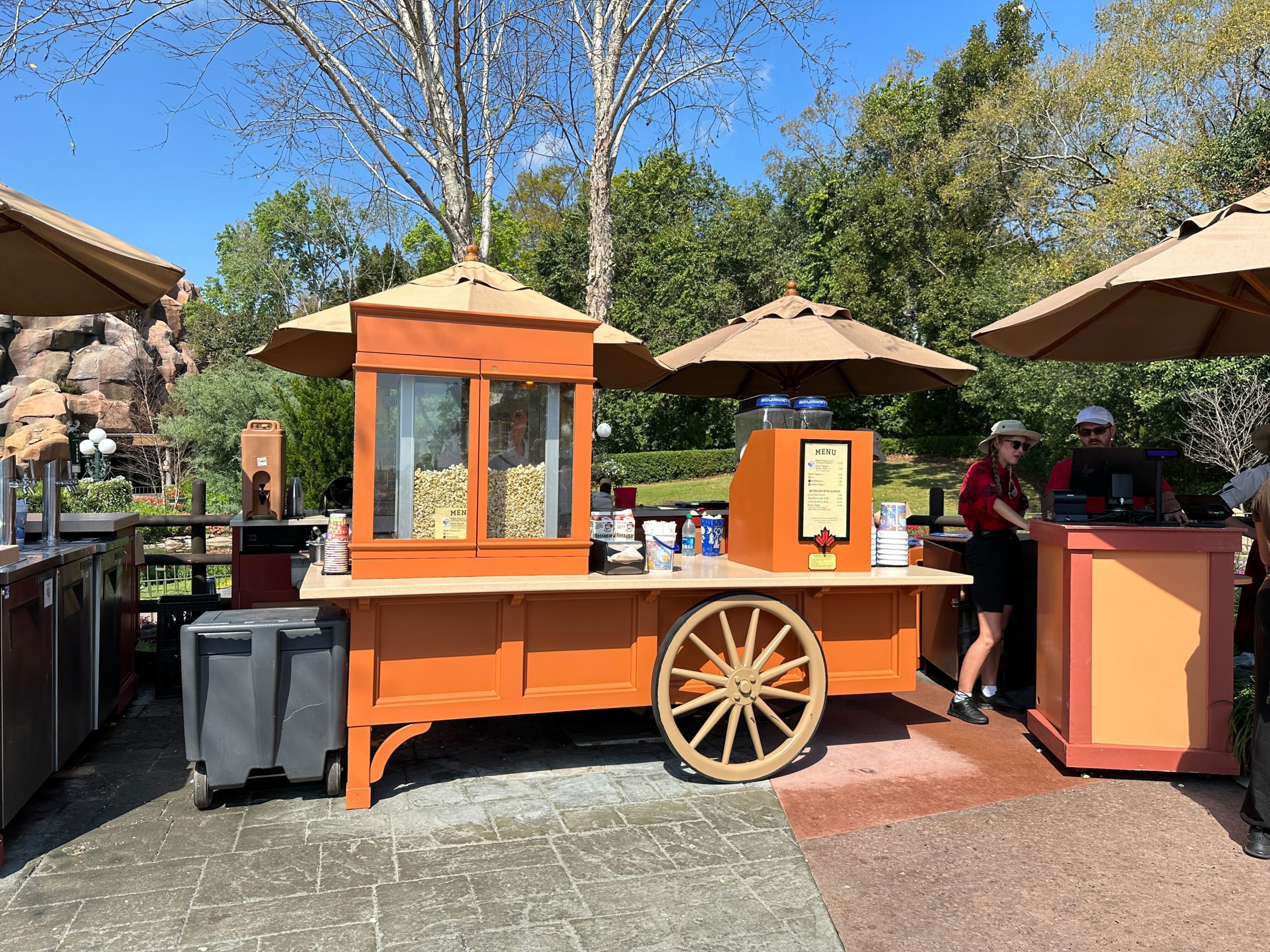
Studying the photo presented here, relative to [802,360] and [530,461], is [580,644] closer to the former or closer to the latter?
[530,461]

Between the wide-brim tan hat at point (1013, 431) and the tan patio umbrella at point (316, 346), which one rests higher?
the tan patio umbrella at point (316, 346)

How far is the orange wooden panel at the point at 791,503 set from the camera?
4.25m

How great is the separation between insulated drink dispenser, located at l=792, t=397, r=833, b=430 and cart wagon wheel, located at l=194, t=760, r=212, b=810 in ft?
10.9

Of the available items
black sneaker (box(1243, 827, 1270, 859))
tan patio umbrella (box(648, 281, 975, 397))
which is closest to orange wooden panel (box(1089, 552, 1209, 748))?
black sneaker (box(1243, 827, 1270, 859))

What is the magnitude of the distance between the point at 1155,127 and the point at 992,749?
16029 millimetres

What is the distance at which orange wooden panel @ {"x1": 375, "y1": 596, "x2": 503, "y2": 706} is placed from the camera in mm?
3779

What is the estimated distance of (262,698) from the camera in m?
3.70

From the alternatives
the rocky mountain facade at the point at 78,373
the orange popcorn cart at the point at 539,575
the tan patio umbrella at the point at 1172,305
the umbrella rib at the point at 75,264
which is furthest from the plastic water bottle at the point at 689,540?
the rocky mountain facade at the point at 78,373

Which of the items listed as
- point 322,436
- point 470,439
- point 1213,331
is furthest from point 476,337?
point 322,436

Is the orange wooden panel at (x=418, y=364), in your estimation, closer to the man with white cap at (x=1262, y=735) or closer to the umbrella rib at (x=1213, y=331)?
the man with white cap at (x=1262, y=735)

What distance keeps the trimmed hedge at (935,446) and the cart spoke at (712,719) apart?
72.8 ft

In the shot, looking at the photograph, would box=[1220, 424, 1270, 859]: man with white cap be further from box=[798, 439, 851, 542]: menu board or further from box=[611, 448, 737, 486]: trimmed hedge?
box=[611, 448, 737, 486]: trimmed hedge

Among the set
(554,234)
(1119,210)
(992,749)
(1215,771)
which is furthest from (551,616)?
(554,234)

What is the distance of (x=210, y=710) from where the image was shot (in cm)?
366
